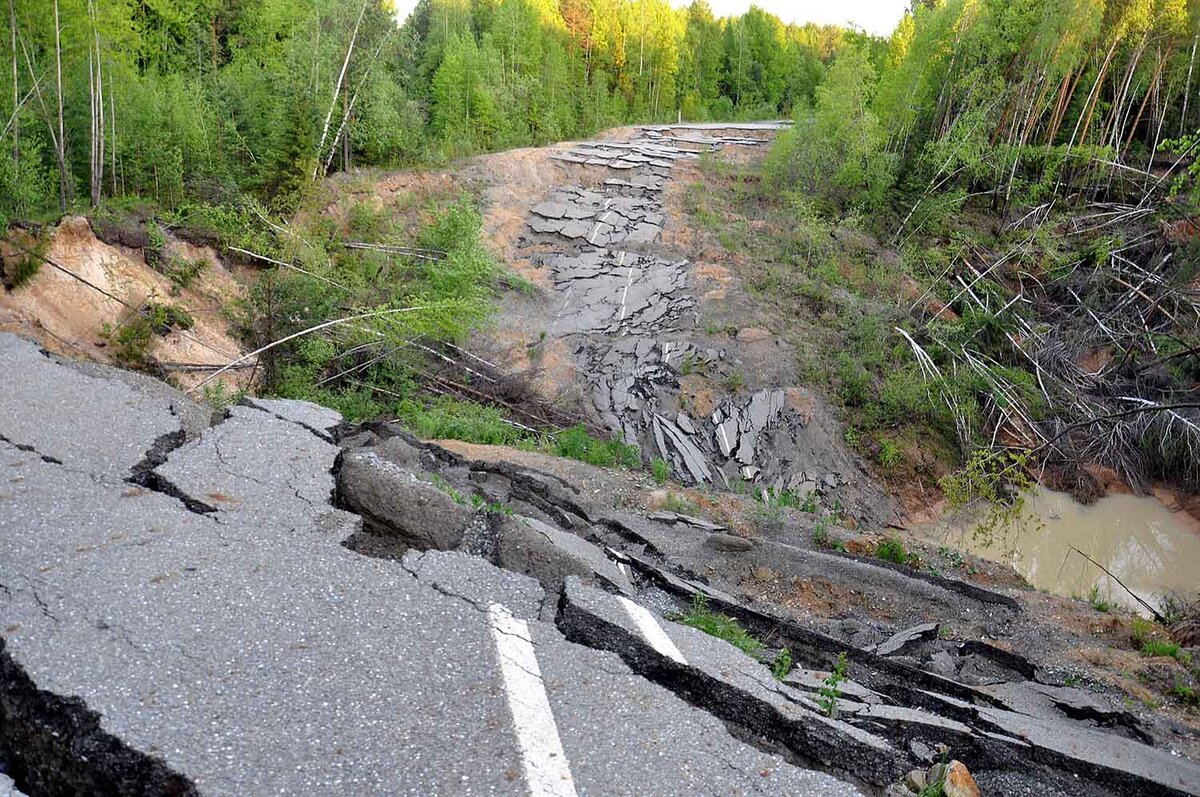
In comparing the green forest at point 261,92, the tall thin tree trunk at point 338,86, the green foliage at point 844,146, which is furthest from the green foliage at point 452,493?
the green foliage at point 844,146

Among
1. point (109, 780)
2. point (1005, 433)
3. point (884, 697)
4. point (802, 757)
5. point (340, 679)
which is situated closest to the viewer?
point (109, 780)

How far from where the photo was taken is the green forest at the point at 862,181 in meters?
11.9

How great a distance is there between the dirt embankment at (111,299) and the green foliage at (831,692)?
7495 mm

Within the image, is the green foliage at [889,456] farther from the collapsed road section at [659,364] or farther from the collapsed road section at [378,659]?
the collapsed road section at [378,659]

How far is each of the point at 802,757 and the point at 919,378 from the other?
40.6 ft

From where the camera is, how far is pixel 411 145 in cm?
1891

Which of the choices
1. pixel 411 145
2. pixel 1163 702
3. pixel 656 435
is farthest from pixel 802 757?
pixel 411 145

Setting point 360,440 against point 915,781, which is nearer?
point 915,781

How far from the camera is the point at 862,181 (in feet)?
61.2

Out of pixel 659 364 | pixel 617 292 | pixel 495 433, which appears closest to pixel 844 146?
pixel 617 292

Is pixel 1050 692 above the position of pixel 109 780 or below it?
below

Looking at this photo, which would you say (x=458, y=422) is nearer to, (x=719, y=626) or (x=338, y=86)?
(x=719, y=626)

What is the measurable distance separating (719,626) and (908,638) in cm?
180

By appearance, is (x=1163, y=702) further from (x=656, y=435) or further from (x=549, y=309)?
(x=549, y=309)
